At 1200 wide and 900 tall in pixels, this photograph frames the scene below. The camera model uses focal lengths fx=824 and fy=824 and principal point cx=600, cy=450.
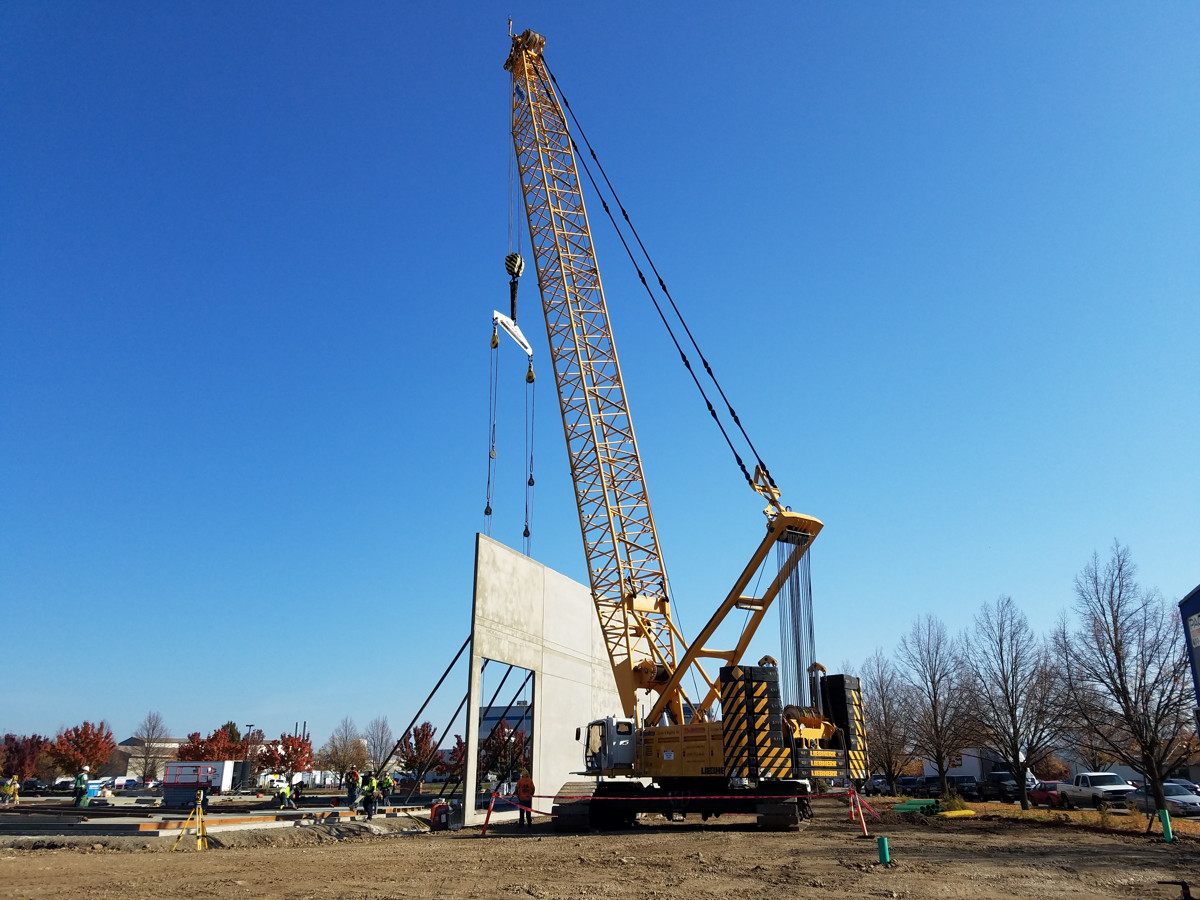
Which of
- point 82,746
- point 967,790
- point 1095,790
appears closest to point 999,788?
point 967,790

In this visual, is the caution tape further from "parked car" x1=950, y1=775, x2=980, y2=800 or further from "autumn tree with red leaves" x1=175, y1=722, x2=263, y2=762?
"autumn tree with red leaves" x1=175, y1=722, x2=263, y2=762

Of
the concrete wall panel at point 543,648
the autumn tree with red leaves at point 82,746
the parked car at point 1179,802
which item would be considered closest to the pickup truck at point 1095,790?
the parked car at point 1179,802

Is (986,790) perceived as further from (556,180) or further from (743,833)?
(556,180)

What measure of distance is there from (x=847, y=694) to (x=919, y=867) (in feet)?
32.9

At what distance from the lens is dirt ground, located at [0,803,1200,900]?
1094 cm

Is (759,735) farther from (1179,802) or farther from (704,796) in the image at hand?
(1179,802)

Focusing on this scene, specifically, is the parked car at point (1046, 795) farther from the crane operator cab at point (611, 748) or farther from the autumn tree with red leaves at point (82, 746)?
the autumn tree with red leaves at point (82, 746)

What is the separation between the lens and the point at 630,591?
2792 centimetres

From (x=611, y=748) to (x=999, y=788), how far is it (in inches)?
1092

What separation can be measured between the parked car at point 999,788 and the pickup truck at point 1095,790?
6716 millimetres

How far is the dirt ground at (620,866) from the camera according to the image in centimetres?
1094

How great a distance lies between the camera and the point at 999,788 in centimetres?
4088

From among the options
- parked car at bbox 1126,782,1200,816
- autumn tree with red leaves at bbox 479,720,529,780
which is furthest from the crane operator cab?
parked car at bbox 1126,782,1200,816

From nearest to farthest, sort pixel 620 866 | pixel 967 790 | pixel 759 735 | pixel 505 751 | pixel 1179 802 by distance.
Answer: pixel 620 866 < pixel 759 735 < pixel 1179 802 < pixel 505 751 < pixel 967 790
